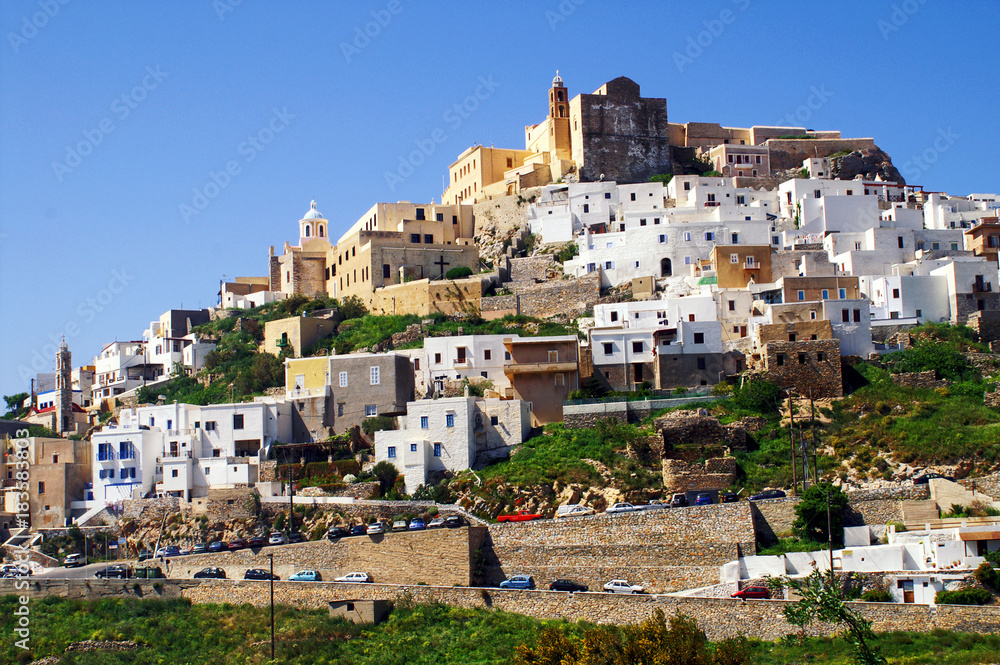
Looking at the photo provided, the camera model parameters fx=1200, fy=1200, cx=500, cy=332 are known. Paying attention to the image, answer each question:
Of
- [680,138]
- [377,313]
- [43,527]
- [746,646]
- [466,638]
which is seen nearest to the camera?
[746,646]

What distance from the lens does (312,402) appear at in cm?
5431

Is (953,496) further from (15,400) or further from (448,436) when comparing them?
(15,400)

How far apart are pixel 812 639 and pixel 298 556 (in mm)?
18050

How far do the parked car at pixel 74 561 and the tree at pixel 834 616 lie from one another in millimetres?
27704

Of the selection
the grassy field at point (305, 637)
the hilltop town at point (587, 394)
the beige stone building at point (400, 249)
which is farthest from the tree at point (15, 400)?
the grassy field at point (305, 637)

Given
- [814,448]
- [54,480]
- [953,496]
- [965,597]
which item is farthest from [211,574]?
[953,496]

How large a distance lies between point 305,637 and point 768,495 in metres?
15.6

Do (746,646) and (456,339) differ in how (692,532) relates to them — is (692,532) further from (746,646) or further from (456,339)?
(456,339)

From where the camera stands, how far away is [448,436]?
4759 centimetres

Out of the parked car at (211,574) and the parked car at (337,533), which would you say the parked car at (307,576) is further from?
the parked car at (211,574)

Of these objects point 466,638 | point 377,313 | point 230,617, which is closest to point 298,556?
point 230,617

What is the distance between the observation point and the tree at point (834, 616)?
26.4m

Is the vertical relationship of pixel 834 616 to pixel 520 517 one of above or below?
below

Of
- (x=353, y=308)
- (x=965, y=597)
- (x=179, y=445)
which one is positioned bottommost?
(x=965, y=597)
